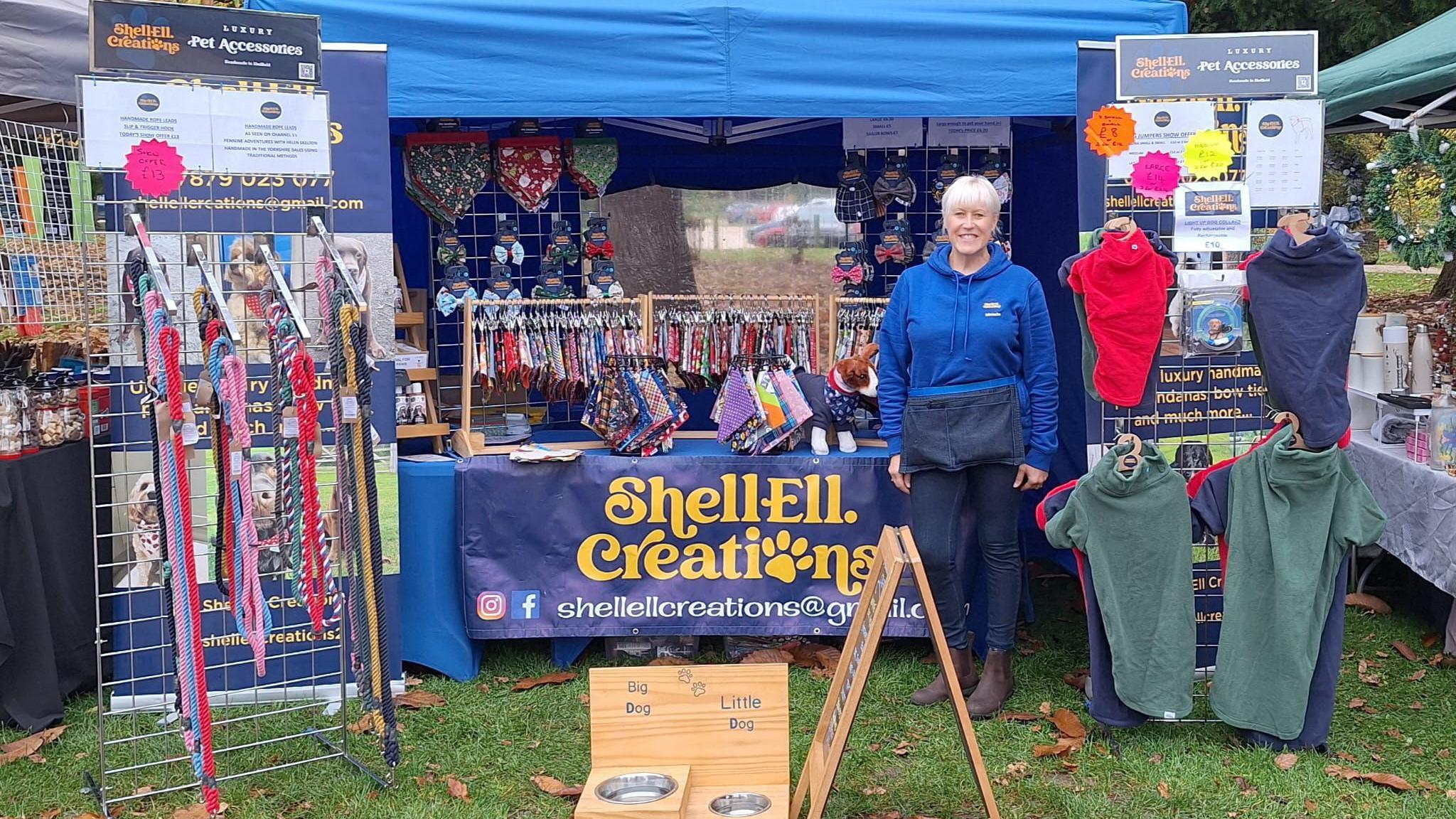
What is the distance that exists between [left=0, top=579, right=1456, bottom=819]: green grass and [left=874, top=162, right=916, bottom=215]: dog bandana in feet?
6.15

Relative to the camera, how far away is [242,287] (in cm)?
358

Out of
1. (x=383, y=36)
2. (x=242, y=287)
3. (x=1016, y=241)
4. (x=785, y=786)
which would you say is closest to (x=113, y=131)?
(x=242, y=287)

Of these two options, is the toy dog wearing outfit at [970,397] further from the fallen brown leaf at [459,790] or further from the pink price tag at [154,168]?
the pink price tag at [154,168]

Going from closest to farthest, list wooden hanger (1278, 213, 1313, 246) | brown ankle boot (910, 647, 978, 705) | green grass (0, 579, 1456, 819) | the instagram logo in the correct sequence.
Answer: green grass (0, 579, 1456, 819) < wooden hanger (1278, 213, 1313, 246) < brown ankle boot (910, 647, 978, 705) < the instagram logo

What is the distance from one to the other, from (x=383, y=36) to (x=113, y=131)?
44.2 inches

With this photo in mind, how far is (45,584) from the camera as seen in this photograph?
12.5ft

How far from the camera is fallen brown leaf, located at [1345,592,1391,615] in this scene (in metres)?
4.90

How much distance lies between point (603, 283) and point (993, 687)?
6.55 feet

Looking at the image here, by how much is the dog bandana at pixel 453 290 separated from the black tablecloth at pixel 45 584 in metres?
1.24

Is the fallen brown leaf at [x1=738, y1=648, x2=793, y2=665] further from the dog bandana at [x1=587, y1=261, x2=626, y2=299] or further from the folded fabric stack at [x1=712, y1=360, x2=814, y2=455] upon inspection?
the dog bandana at [x1=587, y1=261, x2=626, y2=299]

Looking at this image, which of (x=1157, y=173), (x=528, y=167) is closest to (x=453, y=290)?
(x=528, y=167)

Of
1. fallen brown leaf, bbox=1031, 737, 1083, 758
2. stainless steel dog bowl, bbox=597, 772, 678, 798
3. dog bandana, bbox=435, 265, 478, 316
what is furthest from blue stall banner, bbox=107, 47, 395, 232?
fallen brown leaf, bbox=1031, 737, 1083, 758

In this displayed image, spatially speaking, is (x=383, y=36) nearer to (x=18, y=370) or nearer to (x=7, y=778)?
(x=18, y=370)

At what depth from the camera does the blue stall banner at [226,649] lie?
151 inches
